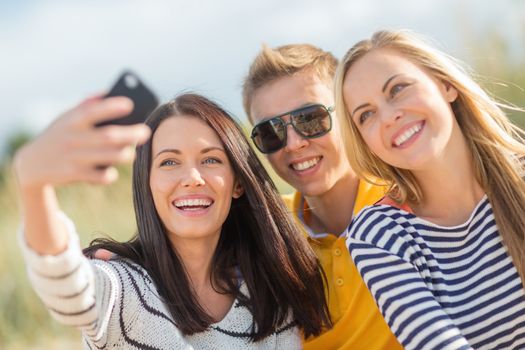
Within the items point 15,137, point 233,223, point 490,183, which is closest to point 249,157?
point 233,223

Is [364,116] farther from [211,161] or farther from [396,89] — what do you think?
[211,161]

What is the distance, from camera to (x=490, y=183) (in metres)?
3.13

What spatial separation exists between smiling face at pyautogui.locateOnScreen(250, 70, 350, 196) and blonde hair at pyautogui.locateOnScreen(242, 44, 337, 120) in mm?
41

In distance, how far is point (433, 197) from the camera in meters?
3.20

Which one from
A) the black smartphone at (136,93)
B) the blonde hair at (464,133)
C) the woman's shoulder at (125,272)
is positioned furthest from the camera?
the blonde hair at (464,133)

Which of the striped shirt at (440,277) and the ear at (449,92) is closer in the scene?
the striped shirt at (440,277)

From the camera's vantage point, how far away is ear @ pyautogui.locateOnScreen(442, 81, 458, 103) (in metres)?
3.16

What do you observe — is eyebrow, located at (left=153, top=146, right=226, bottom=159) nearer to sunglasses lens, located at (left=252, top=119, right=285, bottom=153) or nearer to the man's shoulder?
sunglasses lens, located at (left=252, top=119, right=285, bottom=153)

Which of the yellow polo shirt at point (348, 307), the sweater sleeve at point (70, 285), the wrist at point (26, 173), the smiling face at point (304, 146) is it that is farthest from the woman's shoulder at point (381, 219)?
the wrist at point (26, 173)

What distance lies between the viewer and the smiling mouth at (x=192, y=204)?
3.21 m

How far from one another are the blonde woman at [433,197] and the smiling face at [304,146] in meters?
0.55

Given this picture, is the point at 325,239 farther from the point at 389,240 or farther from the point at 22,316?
the point at 22,316

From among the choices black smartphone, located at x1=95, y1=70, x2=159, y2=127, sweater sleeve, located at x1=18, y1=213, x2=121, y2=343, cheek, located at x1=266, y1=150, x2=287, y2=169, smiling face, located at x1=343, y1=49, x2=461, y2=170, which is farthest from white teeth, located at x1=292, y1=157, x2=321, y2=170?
black smartphone, located at x1=95, y1=70, x2=159, y2=127

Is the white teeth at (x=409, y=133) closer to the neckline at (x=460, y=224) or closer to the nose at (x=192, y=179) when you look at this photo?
the neckline at (x=460, y=224)
